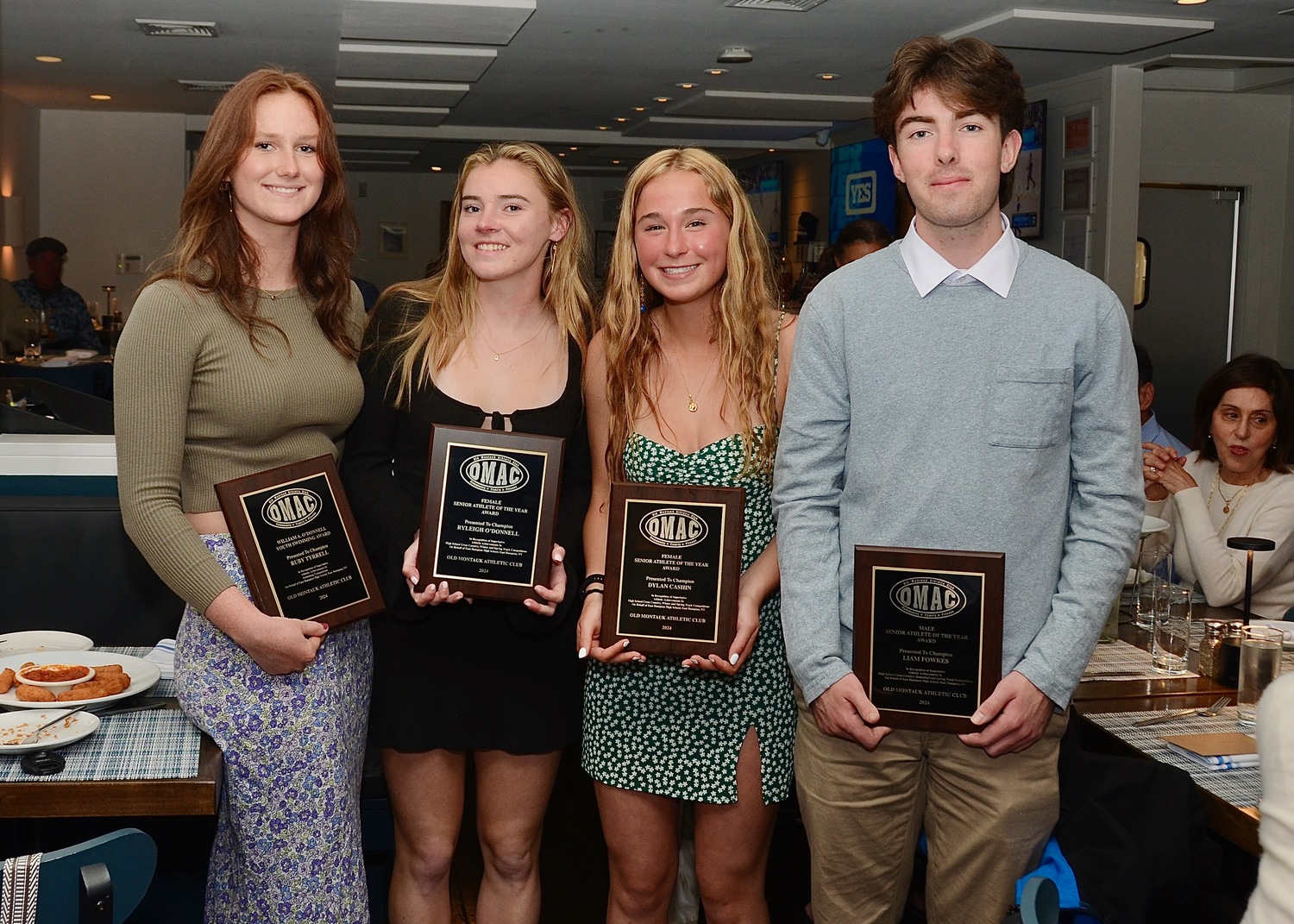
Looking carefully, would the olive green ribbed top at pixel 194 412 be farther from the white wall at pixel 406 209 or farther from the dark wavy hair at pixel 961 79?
the white wall at pixel 406 209

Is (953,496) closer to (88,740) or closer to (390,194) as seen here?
(88,740)

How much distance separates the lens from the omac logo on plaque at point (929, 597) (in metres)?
1.69

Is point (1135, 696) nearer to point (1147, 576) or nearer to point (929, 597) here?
point (1147, 576)

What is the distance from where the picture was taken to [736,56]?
290 inches

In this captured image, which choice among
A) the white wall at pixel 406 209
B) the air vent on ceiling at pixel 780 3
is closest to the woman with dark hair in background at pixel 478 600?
the air vent on ceiling at pixel 780 3

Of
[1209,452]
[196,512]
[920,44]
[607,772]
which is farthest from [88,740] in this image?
[1209,452]

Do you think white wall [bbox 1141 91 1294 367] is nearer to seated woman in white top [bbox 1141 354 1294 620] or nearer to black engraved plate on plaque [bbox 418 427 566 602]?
seated woman in white top [bbox 1141 354 1294 620]

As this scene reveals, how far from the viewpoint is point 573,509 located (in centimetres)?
217

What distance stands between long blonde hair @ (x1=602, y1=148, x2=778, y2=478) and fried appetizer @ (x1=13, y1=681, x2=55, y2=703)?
1.01 metres

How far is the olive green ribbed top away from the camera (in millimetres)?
1795

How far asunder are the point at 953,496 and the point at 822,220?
11.0m

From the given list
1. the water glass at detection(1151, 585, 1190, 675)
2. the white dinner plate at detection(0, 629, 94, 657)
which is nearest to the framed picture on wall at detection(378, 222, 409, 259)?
the white dinner plate at detection(0, 629, 94, 657)

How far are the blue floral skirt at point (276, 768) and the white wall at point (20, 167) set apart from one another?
9.77 m

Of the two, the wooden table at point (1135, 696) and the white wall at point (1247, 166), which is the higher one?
the white wall at point (1247, 166)
